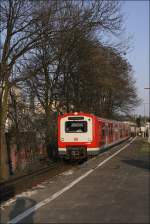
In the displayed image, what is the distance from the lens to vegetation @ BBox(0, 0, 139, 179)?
81.8 ft

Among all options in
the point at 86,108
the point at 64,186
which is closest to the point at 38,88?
the point at 86,108

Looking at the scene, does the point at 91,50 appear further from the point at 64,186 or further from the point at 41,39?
the point at 64,186

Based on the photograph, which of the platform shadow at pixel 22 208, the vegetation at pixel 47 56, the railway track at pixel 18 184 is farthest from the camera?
the vegetation at pixel 47 56

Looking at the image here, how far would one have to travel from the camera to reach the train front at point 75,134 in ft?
95.7

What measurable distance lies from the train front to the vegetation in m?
2.38

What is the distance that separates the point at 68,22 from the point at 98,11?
81.3 inches

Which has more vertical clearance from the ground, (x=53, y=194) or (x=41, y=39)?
(x=41, y=39)

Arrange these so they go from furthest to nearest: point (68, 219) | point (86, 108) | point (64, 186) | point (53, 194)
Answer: point (86, 108), point (64, 186), point (53, 194), point (68, 219)

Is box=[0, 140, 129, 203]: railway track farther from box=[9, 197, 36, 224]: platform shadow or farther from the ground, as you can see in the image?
box=[9, 197, 36, 224]: platform shadow

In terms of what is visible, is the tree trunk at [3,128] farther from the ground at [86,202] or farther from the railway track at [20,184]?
the ground at [86,202]

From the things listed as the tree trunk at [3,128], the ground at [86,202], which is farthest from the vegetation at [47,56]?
the ground at [86,202]

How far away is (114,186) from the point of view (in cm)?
1476

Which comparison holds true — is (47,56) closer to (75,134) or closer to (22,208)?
(75,134)

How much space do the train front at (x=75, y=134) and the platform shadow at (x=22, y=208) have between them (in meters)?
16.2
